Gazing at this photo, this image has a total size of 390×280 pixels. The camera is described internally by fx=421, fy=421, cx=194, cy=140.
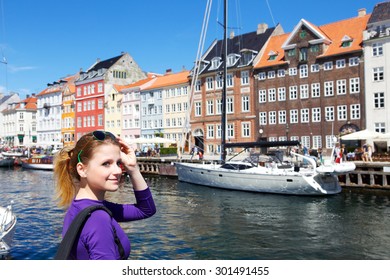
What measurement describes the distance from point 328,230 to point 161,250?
19.8 ft

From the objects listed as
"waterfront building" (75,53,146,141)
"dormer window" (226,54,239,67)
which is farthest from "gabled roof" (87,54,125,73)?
"dormer window" (226,54,239,67)

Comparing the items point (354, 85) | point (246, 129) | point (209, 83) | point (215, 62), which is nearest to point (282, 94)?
point (246, 129)

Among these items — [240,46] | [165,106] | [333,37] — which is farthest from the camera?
[165,106]

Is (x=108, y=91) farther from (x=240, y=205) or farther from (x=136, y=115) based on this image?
(x=240, y=205)

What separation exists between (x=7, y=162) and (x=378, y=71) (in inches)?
1686

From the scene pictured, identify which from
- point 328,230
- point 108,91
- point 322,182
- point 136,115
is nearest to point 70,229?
point 328,230

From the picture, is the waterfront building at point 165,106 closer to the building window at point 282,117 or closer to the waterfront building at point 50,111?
the building window at point 282,117

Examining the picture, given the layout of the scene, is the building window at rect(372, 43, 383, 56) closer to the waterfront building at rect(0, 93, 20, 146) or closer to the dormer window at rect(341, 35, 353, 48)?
the dormer window at rect(341, 35, 353, 48)

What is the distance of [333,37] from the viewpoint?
147 feet

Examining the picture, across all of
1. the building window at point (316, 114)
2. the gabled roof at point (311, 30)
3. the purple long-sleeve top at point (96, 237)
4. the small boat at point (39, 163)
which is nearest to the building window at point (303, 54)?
the gabled roof at point (311, 30)

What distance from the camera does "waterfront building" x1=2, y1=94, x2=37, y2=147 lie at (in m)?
90.9

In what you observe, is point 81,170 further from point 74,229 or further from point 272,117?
point 272,117
